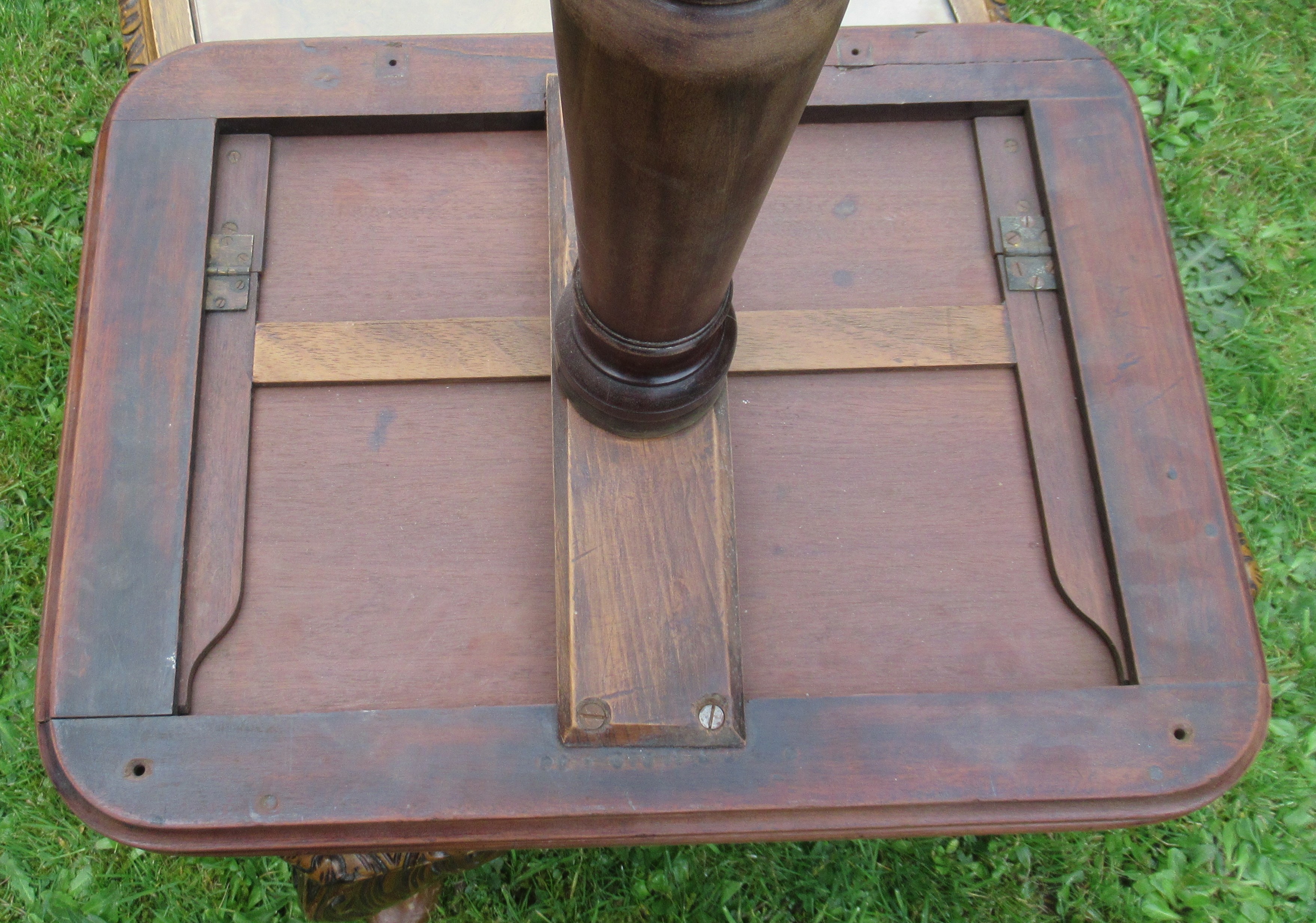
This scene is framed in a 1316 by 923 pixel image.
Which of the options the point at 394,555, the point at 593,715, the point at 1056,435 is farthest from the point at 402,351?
the point at 1056,435

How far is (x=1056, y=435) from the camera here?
138 cm

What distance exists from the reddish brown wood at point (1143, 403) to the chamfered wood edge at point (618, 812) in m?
0.08

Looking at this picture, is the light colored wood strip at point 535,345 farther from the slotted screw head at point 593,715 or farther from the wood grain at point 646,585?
the slotted screw head at point 593,715

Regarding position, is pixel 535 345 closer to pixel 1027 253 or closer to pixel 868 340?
pixel 868 340

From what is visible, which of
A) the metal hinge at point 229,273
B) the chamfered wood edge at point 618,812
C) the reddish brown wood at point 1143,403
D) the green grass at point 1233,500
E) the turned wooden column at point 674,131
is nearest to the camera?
the turned wooden column at point 674,131

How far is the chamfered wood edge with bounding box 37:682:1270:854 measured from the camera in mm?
1170

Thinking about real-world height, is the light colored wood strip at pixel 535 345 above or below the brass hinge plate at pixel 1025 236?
below

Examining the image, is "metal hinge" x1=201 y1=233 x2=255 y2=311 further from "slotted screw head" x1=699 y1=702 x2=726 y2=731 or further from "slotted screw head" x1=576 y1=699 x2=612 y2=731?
"slotted screw head" x1=699 y1=702 x2=726 y2=731

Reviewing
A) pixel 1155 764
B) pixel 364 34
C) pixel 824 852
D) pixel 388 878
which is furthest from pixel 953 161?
pixel 388 878

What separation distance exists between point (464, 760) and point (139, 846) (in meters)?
0.40

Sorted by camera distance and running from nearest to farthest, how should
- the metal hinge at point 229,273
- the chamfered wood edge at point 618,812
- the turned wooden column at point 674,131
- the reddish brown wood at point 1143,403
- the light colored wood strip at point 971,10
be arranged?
the turned wooden column at point 674,131 < the chamfered wood edge at point 618,812 < the reddish brown wood at point 1143,403 < the metal hinge at point 229,273 < the light colored wood strip at point 971,10

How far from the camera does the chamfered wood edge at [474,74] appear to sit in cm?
149

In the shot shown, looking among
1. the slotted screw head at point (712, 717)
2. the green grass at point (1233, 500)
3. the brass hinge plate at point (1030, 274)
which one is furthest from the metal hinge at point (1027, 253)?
the green grass at point (1233, 500)

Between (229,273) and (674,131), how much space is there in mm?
1022
